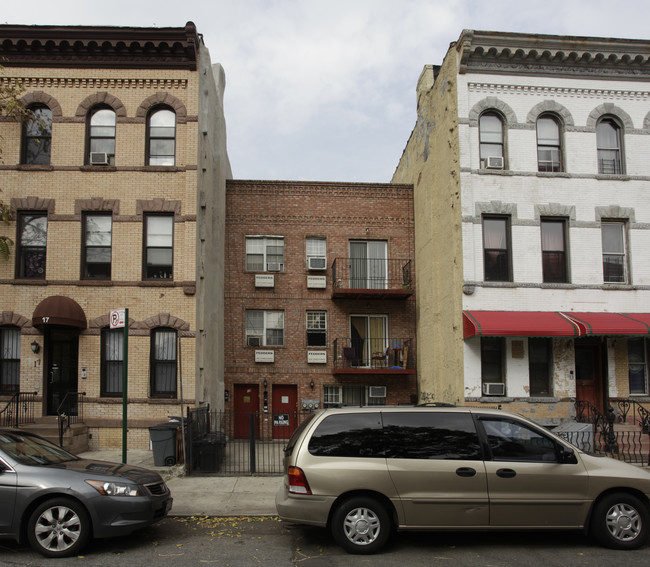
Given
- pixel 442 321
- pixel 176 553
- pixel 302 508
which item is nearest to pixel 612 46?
pixel 442 321

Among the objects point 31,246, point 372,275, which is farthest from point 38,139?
point 372,275

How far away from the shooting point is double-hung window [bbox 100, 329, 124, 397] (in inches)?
608

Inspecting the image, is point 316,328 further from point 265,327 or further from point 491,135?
point 491,135

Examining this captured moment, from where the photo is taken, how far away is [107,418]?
15.2 metres

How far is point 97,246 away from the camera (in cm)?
1595

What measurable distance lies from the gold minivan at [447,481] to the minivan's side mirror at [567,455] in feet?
0.04

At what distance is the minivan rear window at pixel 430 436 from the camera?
7340mm

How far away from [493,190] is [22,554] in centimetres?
1390

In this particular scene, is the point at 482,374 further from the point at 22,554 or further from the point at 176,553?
the point at 22,554

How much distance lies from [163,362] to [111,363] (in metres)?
1.35

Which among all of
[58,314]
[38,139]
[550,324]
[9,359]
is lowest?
[9,359]

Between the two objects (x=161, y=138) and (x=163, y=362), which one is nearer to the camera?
(x=163, y=362)

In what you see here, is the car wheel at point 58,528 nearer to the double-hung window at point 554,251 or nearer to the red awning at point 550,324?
the red awning at point 550,324

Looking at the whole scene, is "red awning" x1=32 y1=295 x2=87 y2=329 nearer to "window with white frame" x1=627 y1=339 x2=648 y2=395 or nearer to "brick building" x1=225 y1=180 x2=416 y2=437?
"brick building" x1=225 y1=180 x2=416 y2=437
